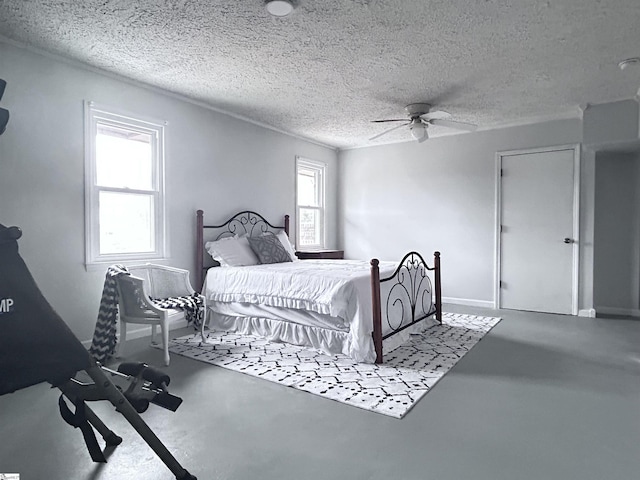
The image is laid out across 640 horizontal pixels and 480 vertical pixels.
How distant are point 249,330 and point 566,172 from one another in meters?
4.30

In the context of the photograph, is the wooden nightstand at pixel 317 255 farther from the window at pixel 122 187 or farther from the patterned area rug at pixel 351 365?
the window at pixel 122 187

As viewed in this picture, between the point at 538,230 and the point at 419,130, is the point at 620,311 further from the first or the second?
the point at 419,130

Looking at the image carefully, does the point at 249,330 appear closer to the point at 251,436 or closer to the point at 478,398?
the point at 251,436

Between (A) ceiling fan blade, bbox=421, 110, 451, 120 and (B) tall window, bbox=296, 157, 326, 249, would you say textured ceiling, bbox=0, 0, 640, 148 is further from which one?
(B) tall window, bbox=296, 157, 326, 249

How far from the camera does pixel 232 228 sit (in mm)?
4828

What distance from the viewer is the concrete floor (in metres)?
1.73

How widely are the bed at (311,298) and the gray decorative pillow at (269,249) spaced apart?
0.01 metres

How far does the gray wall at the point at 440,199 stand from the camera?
5434 millimetres

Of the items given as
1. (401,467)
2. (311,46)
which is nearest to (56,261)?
(311,46)

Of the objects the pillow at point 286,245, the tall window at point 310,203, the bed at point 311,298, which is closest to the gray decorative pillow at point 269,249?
the bed at point 311,298

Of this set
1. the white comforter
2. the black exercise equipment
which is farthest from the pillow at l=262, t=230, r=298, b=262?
the black exercise equipment

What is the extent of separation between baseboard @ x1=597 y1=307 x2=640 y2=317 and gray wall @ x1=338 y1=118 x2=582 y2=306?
4.45 ft

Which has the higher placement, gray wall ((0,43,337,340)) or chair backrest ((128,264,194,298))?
gray wall ((0,43,337,340))

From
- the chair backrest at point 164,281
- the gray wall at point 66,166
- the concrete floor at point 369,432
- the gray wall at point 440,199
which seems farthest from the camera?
the gray wall at point 440,199
